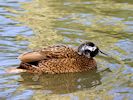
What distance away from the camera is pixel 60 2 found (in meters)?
16.0

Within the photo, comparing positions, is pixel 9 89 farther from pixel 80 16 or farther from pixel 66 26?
pixel 80 16

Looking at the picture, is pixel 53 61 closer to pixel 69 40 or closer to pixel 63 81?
pixel 63 81

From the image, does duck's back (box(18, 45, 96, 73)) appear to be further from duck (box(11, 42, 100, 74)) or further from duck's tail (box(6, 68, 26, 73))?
duck's tail (box(6, 68, 26, 73))

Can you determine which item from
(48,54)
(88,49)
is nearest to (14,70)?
(48,54)

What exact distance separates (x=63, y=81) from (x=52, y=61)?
2.00 ft

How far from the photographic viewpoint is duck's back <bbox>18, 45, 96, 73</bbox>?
10.5 m

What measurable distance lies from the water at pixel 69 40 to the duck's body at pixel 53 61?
→ 6.1 inches

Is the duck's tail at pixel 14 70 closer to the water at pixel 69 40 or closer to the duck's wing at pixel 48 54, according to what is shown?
the water at pixel 69 40

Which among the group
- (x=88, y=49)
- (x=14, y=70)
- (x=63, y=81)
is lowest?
(x=63, y=81)

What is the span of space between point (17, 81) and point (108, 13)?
5496mm

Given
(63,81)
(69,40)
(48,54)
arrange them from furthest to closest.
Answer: (69,40) → (48,54) → (63,81)

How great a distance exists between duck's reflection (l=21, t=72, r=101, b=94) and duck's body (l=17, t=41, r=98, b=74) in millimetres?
124

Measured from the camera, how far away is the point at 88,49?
35.7 ft

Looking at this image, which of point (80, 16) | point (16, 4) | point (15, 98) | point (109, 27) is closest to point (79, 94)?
point (15, 98)
